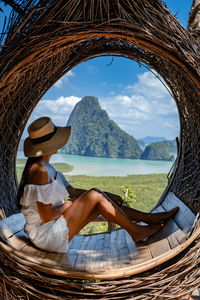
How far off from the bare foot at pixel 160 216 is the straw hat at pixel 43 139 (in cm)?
93

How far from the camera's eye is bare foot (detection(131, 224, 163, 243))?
2.08 m

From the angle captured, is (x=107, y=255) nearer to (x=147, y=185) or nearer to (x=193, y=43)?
(x=193, y=43)

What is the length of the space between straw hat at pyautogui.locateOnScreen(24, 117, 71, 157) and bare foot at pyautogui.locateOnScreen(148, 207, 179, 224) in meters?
0.93

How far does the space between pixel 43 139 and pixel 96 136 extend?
1454 centimetres

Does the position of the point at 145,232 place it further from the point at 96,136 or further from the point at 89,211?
the point at 96,136

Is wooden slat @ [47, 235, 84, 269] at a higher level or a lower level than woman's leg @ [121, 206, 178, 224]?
lower

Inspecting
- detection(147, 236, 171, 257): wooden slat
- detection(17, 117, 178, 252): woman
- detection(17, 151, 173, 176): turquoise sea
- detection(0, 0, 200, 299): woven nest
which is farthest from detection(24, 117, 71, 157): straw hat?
detection(17, 151, 173, 176): turquoise sea

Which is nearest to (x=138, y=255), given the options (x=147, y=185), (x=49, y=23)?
(x=49, y=23)

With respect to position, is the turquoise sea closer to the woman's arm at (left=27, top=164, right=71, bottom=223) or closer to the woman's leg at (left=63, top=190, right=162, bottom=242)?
the woman's leg at (left=63, top=190, right=162, bottom=242)

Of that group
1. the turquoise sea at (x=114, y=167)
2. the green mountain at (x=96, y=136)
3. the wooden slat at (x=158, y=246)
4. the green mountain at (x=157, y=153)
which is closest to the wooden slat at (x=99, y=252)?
the wooden slat at (x=158, y=246)

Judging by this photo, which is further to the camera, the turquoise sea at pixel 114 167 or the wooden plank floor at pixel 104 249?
the turquoise sea at pixel 114 167

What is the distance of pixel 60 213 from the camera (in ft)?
6.28

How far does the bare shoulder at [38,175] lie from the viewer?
1.81m

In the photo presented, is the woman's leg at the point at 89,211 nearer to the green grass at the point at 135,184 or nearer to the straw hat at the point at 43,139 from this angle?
the straw hat at the point at 43,139
